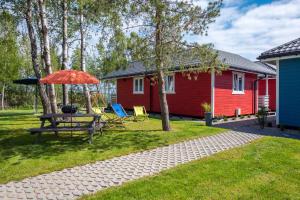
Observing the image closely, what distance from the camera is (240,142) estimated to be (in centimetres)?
832

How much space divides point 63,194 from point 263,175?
144 inches

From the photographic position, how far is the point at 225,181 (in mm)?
4871

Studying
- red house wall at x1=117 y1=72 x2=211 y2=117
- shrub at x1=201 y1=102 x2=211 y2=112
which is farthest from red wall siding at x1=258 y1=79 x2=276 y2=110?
shrub at x1=201 y1=102 x2=211 y2=112

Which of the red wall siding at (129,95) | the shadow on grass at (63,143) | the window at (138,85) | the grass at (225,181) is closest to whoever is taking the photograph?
the grass at (225,181)

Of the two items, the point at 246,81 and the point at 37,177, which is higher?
the point at 246,81

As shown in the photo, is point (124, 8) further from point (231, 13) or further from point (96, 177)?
point (96, 177)

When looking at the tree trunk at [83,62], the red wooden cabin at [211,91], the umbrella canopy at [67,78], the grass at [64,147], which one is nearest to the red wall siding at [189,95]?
the red wooden cabin at [211,91]

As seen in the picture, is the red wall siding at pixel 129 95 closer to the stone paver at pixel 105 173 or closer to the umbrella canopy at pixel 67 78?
the umbrella canopy at pixel 67 78

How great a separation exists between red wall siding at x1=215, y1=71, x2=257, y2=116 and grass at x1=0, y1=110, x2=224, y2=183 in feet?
15.3

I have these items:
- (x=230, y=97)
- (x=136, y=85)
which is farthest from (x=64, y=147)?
(x=136, y=85)

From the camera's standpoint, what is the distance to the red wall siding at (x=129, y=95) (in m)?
19.0

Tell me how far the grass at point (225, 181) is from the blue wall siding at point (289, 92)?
4.44 meters

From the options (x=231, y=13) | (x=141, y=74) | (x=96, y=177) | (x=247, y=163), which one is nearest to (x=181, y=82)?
(x=141, y=74)

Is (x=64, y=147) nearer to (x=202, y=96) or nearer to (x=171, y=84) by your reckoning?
Result: (x=202, y=96)
